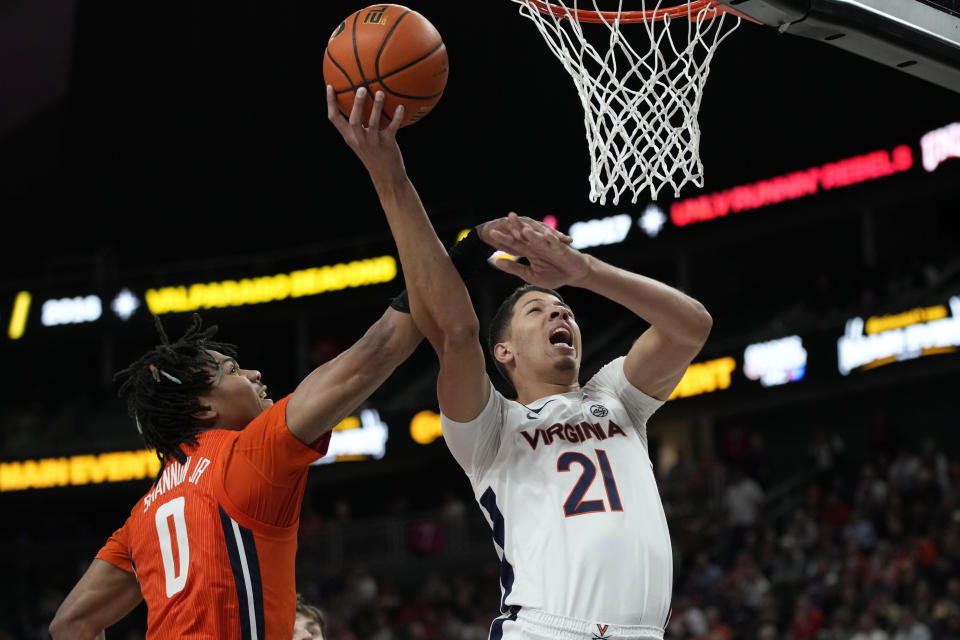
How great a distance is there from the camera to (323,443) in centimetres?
342

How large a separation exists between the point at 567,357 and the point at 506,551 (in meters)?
0.68

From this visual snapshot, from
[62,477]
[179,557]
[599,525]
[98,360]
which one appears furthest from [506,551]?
[98,360]

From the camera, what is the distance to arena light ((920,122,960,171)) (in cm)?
1653

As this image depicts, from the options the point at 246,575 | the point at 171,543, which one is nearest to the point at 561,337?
the point at 246,575

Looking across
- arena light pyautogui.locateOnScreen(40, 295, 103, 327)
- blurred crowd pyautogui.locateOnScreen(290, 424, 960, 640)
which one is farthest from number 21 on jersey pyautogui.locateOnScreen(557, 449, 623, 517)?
arena light pyautogui.locateOnScreen(40, 295, 103, 327)

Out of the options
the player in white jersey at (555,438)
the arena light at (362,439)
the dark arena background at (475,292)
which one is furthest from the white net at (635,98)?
the arena light at (362,439)

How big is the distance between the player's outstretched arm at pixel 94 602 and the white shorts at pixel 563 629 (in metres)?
1.24

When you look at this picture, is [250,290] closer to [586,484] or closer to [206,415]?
[206,415]

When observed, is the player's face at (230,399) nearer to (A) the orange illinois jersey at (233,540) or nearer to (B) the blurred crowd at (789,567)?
(A) the orange illinois jersey at (233,540)

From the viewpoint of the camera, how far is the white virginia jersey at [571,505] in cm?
340

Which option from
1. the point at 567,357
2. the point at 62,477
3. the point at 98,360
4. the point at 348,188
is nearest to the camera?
the point at 567,357

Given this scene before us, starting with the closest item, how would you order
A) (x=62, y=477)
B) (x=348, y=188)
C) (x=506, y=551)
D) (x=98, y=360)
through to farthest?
(x=506, y=551), (x=62, y=477), (x=348, y=188), (x=98, y=360)

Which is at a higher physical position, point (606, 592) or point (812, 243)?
point (812, 243)

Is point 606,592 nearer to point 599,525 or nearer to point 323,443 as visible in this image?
point 599,525
